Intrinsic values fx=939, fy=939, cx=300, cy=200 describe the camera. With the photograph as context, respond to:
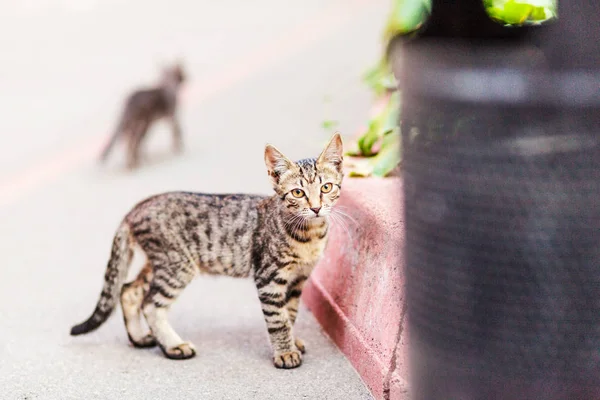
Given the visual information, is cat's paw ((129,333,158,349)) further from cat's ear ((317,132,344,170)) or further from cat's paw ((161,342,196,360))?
cat's ear ((317,132,344,170))

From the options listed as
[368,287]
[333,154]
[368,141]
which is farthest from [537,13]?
[368,141]

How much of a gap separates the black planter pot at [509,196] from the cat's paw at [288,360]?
223cm

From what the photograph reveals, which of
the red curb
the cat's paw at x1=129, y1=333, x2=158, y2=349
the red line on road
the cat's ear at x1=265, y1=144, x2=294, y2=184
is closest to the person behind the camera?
the red curb

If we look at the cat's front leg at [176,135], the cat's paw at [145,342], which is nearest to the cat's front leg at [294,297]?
the cat's paw at [145,342]

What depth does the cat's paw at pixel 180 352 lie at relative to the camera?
4840 millimetres

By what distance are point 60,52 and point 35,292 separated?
8607 millimetres

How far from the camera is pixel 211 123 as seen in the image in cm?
1029

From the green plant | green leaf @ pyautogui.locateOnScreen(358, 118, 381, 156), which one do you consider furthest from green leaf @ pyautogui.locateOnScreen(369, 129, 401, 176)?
green leaf @ pyautogui.locateOnScreen(358, 118, 381, 156)

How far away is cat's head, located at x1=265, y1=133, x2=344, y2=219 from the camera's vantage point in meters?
4.53

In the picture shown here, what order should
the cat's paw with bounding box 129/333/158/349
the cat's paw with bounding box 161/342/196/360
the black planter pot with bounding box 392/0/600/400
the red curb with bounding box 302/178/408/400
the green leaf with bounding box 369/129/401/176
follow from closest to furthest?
the black planter pot with bounding box 392/0/600/400 → the red curb with bounding box 302/178/408/400 → the cat's paw with bounding box 161/342/196/360 → the cat's paw with bounding box 129/333/158/349 → the green leaf with bounding box 369/129/401/176

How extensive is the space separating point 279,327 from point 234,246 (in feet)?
1.64

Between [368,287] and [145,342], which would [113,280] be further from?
[368,287]

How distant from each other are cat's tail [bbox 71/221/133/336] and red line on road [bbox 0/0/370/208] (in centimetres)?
358

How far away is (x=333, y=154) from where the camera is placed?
4.64m
